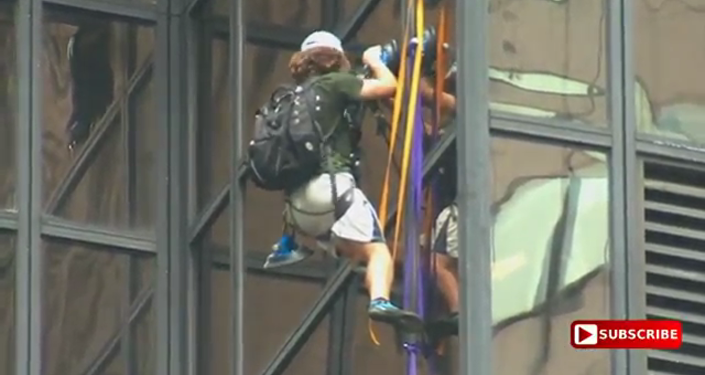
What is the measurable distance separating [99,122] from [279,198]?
1644 millimetres

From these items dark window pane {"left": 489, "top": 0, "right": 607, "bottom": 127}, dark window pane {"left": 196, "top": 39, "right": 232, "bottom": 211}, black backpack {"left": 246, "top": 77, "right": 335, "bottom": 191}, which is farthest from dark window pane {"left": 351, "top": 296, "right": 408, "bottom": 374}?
dark window pane {"left": 196, "top": 39, "right": 232, "bottom": 211}

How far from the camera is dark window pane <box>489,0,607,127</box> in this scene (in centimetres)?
1416

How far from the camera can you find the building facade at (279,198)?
14.0 metres

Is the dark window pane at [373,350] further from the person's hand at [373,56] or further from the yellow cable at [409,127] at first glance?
the person's hand at [373,56]

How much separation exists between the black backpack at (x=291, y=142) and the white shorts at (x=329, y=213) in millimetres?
95

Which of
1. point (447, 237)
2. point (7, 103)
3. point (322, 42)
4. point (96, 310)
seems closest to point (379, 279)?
point (447, 237)

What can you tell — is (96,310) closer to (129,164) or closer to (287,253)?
(129,164)

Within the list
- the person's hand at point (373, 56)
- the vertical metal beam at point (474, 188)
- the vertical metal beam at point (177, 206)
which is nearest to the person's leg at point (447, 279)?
the vertical metal beam at point (474, 188)

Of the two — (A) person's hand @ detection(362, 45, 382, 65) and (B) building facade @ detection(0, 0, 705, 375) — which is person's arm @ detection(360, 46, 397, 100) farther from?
(B) building facade @ detection(0, 0, 705, 375)

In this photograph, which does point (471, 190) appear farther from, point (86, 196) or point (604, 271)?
point (86, 196)

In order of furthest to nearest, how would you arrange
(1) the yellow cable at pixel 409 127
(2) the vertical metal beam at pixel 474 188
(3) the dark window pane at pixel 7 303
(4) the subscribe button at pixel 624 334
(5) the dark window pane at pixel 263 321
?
1. (3) the dark window pane at pixel 7 303
2. (5) the dark window pane at pixel 263 321
3. (1) the yellow cable at pixel 409 127
4. (4) the subscribe button at pixel 624 334
5. (2) the vertical metal beam at pixel 474 188

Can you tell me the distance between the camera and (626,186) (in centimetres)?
1434

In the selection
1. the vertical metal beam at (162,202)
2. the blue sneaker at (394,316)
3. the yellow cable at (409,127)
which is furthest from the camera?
the vertical metal beam at (162,202)

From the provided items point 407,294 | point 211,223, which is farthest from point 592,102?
point 211,223
